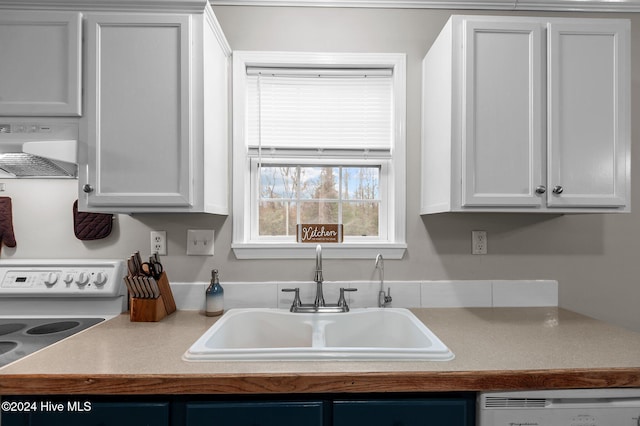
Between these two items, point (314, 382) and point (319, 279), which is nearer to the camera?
point (314, 382)

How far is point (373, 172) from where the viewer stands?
6.09 ft

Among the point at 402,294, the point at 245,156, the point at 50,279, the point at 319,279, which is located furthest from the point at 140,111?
the point at 402,294

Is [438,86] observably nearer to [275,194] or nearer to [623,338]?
[275,194]

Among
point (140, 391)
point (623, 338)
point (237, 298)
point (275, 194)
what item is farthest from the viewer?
point (275, 194)

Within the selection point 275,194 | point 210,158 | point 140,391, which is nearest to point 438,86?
point 275,194

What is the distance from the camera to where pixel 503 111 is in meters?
1.39

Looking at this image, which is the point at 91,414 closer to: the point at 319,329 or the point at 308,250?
the point at 319,329

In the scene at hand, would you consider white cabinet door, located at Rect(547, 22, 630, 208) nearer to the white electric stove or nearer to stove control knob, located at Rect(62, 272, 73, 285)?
the white electric stove

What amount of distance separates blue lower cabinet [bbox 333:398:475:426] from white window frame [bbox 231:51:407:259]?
815mm

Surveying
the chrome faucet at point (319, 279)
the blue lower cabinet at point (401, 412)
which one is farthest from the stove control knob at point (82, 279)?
the blue lower cabinet at point (401, 412)

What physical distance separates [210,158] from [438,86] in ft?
3.60

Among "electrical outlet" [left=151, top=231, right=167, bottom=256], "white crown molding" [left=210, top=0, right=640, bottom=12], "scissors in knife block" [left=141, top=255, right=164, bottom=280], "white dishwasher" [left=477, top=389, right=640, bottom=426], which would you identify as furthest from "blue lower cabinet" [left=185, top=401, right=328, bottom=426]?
"white crown molding" [left=210, top=0, right=640, bottom=12]

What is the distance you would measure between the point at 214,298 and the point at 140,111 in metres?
0.87

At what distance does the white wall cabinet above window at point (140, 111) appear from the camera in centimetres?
132
